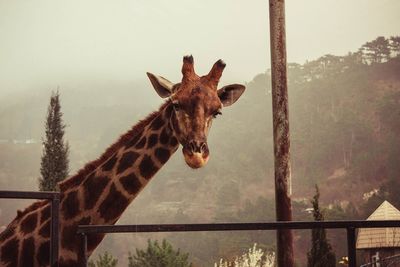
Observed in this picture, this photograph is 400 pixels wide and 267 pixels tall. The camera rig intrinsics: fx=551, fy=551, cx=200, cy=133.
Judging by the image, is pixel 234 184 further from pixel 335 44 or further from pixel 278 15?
pixel 278 15

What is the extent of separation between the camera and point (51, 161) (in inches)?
588

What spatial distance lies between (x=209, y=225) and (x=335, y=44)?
156ft

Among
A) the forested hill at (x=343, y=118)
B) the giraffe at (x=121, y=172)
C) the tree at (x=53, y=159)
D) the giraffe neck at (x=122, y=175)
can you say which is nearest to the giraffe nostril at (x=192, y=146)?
the giraffe at (x=121, y=172)

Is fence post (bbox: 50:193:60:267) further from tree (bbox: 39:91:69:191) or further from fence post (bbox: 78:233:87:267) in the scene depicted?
tree (bbox: 39:91:69:191)

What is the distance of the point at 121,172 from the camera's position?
3.88 metres

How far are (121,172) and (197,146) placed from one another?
628mm

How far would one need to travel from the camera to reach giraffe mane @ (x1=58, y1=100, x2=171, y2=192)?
12.6 ft

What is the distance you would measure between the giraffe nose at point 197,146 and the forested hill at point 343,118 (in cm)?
2768

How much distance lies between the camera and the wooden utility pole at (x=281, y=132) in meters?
5.65

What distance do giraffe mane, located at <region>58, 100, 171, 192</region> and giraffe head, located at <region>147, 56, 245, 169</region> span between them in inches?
7.5

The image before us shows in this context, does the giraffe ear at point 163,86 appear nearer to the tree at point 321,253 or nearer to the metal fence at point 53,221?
the metal fence at point 53,221

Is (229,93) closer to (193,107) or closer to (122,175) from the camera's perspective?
(193,107)

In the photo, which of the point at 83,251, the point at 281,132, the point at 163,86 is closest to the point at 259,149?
the point at 281,132

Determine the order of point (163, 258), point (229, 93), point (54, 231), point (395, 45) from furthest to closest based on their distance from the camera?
point (395, 45)
point (163, 258)
point (229, 93)
point (54, 231)
